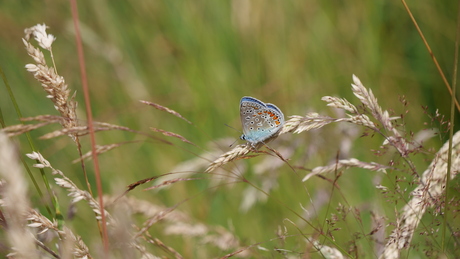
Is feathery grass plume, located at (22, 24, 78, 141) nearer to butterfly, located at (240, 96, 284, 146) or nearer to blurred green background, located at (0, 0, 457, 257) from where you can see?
butterfly, located at (240, 96, 284, 146)

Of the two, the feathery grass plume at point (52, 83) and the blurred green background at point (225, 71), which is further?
the blurred green background at point (225, 71)

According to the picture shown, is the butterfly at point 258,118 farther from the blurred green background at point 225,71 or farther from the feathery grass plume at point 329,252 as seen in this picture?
the blurred green background at point 225,71

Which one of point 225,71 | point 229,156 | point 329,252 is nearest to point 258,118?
point 229,156

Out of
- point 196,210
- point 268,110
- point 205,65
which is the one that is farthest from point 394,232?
point 205,65

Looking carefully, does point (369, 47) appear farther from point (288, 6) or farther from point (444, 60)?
point (288, 6)

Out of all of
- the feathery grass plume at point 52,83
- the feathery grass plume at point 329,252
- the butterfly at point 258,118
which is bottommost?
the feathery grass plume at point 329,252

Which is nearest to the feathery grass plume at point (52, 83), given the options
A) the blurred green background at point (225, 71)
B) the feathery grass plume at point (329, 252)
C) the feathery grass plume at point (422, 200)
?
the feathery grass plume at point (329, 252)
